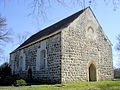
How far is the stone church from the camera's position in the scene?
13039 millimetres

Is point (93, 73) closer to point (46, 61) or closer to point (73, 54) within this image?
point (73, 54)

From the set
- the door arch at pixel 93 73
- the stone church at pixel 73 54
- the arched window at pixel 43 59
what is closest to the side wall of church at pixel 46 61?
the stone church at pixel 73 54

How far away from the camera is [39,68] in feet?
51.2

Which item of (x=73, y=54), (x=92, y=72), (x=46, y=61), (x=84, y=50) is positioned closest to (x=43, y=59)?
(x=46, y=61)

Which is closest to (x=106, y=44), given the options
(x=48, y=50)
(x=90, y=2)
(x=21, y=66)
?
(x=48, y=50)

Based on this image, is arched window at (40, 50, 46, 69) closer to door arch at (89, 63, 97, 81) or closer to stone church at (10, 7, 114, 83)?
stone church at (10, 7, 114, 83)

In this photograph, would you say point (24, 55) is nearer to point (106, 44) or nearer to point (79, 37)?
point (79, 37)

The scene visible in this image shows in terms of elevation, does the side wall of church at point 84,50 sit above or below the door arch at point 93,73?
above

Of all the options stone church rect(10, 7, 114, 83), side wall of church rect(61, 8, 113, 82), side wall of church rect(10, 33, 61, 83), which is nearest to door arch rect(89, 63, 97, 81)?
stone church rect(10, 7, 114, 83)

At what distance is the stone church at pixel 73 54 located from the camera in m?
13.0

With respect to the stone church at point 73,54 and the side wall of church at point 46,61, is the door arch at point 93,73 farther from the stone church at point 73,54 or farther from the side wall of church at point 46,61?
the side wall of church at point 46,61

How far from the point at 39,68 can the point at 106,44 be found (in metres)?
8.69

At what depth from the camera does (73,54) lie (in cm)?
1365

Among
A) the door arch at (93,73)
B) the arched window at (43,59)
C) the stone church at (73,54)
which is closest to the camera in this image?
the stone church at (73,54)
